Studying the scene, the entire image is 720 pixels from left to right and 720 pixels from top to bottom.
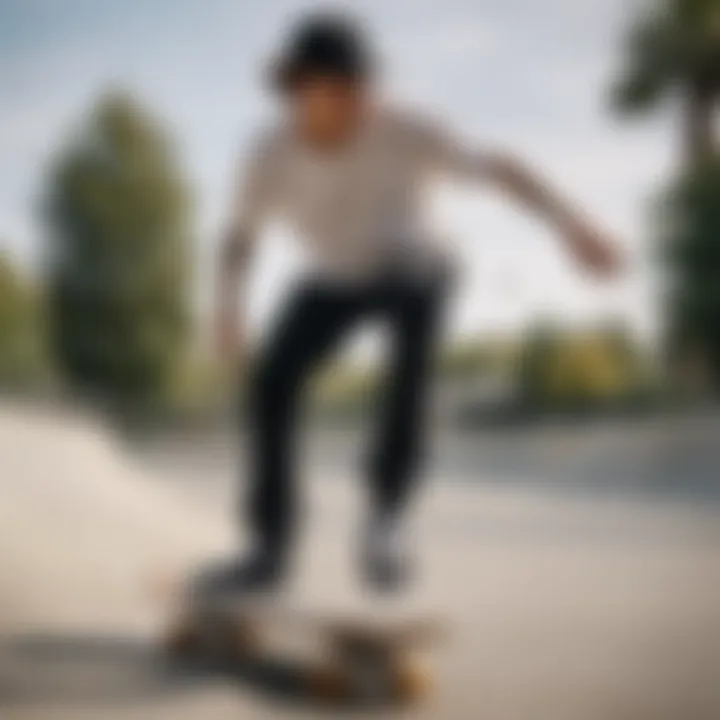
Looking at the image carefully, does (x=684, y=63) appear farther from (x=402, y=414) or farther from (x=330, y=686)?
(x=330, y=686)

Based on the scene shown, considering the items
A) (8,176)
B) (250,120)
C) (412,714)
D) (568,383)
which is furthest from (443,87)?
(412,714)

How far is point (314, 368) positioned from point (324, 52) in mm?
305

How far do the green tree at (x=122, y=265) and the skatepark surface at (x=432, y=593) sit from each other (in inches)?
2.7

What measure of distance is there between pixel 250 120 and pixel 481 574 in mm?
496

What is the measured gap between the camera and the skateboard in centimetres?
101

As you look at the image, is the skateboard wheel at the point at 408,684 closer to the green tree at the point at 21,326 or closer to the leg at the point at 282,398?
the leg at the point at 282,398

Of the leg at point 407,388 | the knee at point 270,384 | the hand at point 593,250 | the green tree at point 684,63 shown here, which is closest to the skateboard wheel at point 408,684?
the leg at point 407,388

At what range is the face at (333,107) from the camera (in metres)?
1.03

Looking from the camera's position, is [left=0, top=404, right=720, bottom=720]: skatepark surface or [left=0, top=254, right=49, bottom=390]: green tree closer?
[left=0, top=404, right=720, bottom=720]: skatepark surface

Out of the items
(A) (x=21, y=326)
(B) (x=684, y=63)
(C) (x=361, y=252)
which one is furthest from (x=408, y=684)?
(B) (x=684, y=63)

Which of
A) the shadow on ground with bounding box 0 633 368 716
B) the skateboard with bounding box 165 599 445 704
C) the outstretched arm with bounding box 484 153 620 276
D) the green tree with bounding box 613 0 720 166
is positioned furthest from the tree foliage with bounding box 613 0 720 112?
the shadow on ground with bounding box 0 633 368 716

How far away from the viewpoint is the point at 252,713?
1.02m

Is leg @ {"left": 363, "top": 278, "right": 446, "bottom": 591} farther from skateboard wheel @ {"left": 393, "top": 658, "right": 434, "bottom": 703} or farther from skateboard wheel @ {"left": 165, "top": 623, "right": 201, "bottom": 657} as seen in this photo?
skateboard wheel @ {"left": 165, "top": 623, "right": 201, "bottom": 657}

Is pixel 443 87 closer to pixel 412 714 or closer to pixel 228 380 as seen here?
pixel 228 380
